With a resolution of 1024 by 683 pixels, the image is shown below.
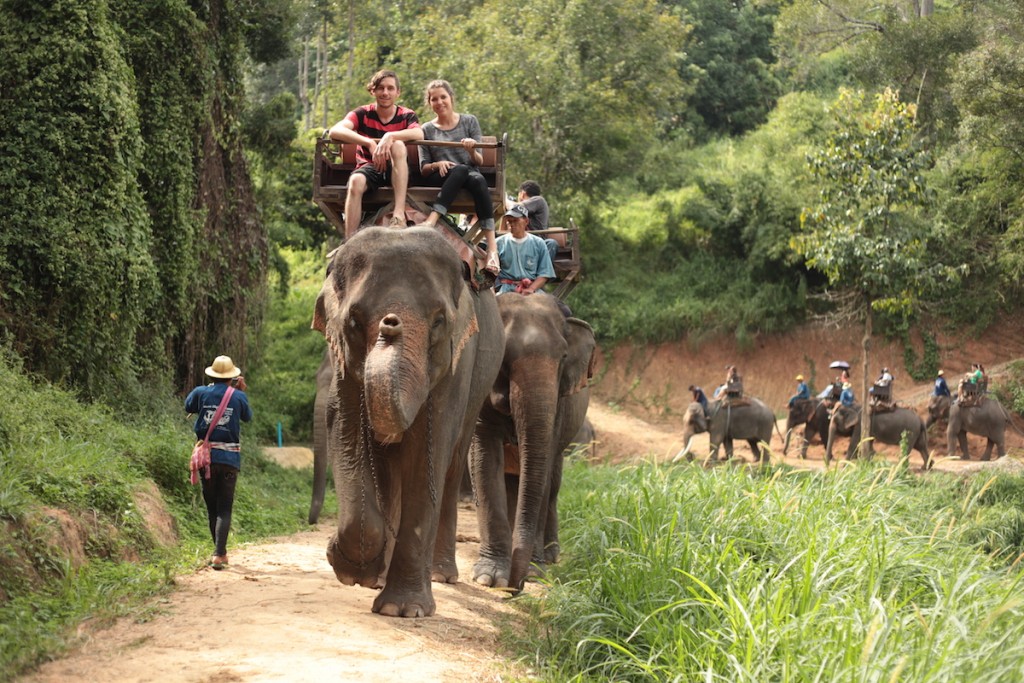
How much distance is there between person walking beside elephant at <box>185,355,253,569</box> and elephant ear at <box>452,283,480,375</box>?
295 cm

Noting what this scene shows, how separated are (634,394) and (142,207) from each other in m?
21.7

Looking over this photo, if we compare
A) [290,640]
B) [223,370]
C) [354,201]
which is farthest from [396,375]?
[223,370]

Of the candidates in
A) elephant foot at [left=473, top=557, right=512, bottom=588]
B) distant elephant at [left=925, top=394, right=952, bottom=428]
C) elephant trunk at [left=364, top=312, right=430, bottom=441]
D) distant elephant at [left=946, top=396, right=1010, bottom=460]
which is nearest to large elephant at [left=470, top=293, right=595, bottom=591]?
elephant foot at [left=473, top=557, right=512, bottom=588]

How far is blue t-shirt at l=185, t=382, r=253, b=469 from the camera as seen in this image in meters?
9.65

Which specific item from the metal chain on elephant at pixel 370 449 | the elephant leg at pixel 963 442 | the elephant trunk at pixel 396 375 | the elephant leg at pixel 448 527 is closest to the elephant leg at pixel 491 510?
the elephant leg at pixel 448 527

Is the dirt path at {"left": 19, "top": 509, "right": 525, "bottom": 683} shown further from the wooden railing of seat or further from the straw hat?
the wooden railing of seat

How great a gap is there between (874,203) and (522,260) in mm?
17209

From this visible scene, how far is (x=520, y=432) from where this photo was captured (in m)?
9.22

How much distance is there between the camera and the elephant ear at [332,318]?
6.68 meters

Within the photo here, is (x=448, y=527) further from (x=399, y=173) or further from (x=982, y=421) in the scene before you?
(x=982, y=421)

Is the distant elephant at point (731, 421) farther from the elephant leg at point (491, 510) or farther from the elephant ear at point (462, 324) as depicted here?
the elephant ear at point (462, 324)

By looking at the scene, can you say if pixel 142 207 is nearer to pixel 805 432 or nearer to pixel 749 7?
pixel 805 432

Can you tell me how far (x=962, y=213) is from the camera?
3225 cm

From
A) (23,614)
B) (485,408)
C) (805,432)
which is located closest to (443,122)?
(485,408)
